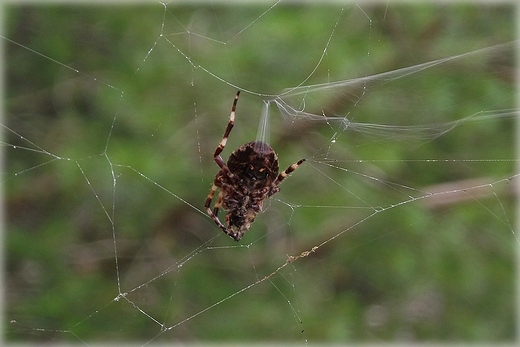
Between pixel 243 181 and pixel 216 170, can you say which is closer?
pixel 243 181

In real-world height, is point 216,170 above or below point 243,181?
below

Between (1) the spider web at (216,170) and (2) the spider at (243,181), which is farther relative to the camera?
(1) the spider web at (216,170)

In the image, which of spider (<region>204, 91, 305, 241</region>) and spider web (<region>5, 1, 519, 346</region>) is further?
spider web (<region>5, 1, 519, 346</region>)

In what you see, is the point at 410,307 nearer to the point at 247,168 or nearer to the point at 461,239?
the point at 461,239
